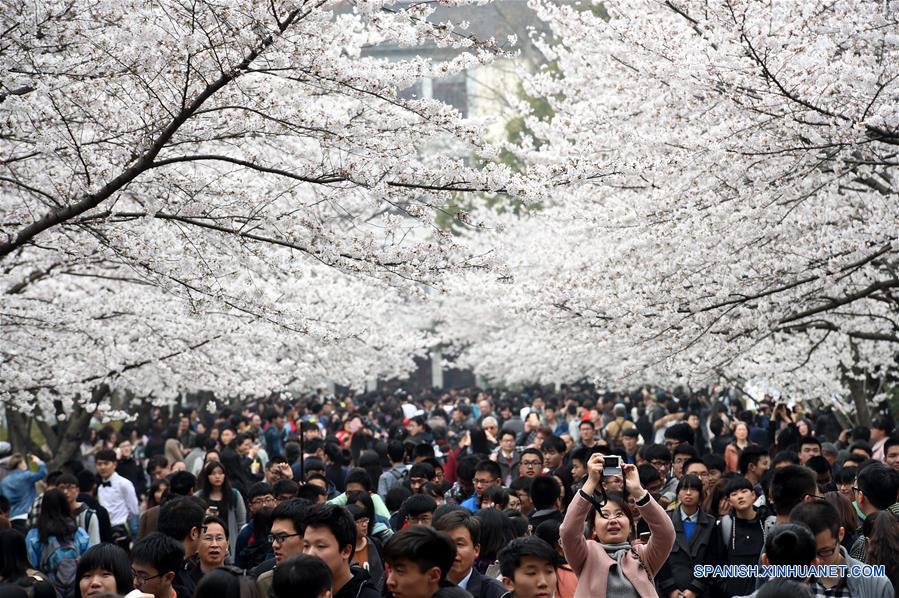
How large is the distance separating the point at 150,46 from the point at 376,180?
181cm

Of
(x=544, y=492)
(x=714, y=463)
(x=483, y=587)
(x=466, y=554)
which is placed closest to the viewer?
(x=483, y=587)

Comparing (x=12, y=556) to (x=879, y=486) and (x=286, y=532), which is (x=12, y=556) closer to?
(x=286, y=532)

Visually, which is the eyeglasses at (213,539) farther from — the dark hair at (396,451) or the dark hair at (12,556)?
the dark hair at (396,451)

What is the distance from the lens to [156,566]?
6.13m

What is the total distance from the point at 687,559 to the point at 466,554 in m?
2.35

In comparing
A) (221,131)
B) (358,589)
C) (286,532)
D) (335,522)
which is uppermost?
(221,131)

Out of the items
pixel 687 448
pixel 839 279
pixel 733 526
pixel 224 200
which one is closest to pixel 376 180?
pixel 224 200

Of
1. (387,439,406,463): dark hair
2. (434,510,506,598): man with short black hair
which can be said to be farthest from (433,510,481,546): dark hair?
(387,439,406,463): dark hair

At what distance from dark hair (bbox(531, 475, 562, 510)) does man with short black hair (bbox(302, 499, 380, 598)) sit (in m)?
3.11

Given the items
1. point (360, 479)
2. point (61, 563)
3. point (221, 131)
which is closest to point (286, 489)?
point (360, 479)

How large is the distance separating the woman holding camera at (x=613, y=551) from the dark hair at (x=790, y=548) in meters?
0.51

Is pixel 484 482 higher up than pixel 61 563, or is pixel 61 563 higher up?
pixel 484 482

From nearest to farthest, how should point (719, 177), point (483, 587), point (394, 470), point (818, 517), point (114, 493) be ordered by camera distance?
point (818, 517) → point (483, 587) → point (719, 177) → point (394, 470) → point (114, 493)

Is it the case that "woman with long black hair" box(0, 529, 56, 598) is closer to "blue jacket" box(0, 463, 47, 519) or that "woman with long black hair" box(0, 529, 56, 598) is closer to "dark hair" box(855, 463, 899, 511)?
"blue jacket" box(0, 463, 47, 519)
